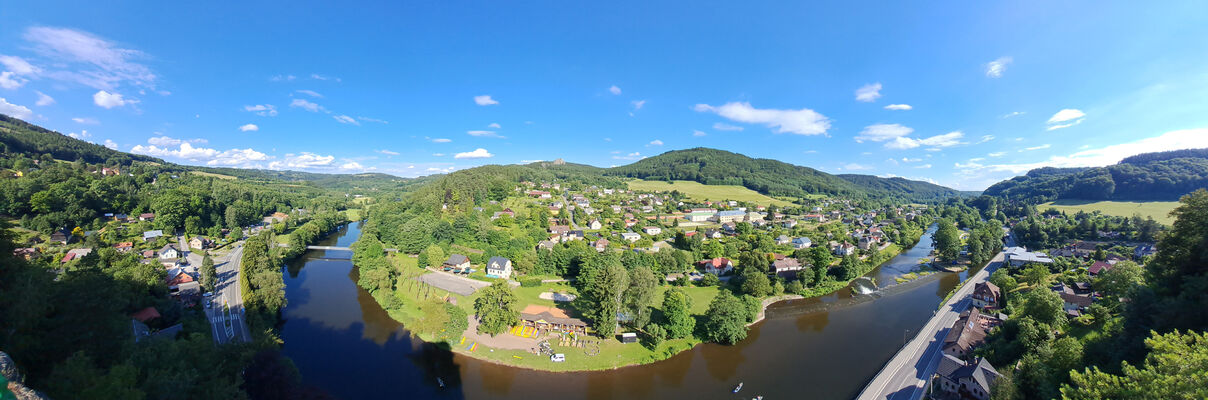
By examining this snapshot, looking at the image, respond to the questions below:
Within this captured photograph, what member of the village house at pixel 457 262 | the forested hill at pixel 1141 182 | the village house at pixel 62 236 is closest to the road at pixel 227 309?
the village house at pixel 62 236

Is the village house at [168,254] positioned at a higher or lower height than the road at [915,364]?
higher

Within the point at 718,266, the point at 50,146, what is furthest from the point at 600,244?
the point at 50,146

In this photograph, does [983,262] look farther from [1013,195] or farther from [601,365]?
[1013,195]

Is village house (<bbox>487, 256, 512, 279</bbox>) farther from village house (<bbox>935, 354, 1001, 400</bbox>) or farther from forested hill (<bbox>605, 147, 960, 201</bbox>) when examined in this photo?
forested hill (<bbox>605, 147, 960, 201</bbox>)

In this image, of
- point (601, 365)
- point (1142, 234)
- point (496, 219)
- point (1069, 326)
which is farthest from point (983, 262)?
point (496, 219)

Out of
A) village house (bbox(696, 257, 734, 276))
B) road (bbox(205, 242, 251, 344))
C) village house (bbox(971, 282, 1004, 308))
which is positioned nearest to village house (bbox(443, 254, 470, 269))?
road (bbox(205, 242, 251, 344))

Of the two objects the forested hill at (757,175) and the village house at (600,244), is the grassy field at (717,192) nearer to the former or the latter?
the forested hill at (757,175)
